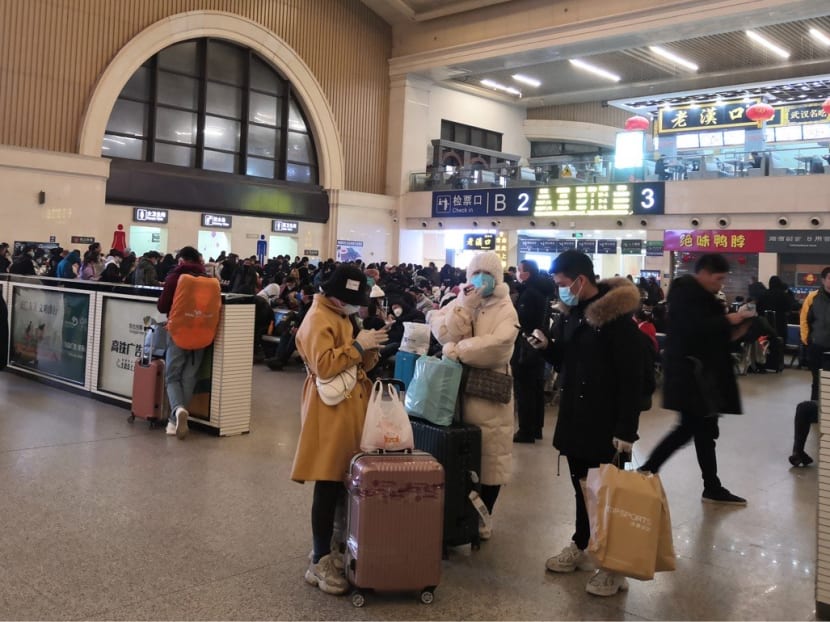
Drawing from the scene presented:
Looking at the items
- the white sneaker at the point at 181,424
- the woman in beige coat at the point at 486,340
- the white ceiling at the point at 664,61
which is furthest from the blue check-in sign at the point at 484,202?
the woman in beige coat at the point at 486,340

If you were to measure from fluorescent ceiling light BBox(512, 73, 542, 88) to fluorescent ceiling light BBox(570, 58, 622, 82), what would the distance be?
2.32 metres

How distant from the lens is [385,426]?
346cm

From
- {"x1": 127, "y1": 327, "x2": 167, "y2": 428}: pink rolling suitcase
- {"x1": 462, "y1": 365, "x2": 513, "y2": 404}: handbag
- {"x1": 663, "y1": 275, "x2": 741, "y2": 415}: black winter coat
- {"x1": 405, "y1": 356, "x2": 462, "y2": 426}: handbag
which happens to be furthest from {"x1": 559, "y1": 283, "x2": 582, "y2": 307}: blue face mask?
{"x1": 127, "y1": 327, "x2": 167, "y2": 428}: pink rolling suitcase

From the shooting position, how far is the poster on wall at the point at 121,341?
24.6 ft

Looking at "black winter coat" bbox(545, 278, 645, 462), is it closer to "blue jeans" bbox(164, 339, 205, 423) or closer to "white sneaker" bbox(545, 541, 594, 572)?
"white sneaker" bbox(545, 541, 594, 572)

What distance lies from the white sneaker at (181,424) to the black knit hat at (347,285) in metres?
3.43

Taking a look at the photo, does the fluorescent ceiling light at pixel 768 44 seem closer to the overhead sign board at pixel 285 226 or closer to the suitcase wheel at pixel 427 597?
the overhead sign board at pixel 285 226

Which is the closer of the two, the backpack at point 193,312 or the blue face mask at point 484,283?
the blue face mask at point 484,283

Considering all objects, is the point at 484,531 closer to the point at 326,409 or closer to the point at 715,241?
the point at 326,409

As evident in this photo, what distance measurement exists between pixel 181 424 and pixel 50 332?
11.3 ft

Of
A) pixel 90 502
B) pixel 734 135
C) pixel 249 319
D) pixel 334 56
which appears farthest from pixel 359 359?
pixel 334 56

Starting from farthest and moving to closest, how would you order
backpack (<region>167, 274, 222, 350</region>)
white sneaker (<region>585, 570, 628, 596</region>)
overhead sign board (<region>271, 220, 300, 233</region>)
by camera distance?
overhead sign board (<region>271, 220, 300, 233</region>), backpack (<region>167, 274, 222, 350</region>), white sneaker (<region>585, 570, 628, 596</region>)

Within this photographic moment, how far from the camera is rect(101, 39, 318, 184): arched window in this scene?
1998 centimetres

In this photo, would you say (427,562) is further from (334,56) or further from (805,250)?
(334,56)
